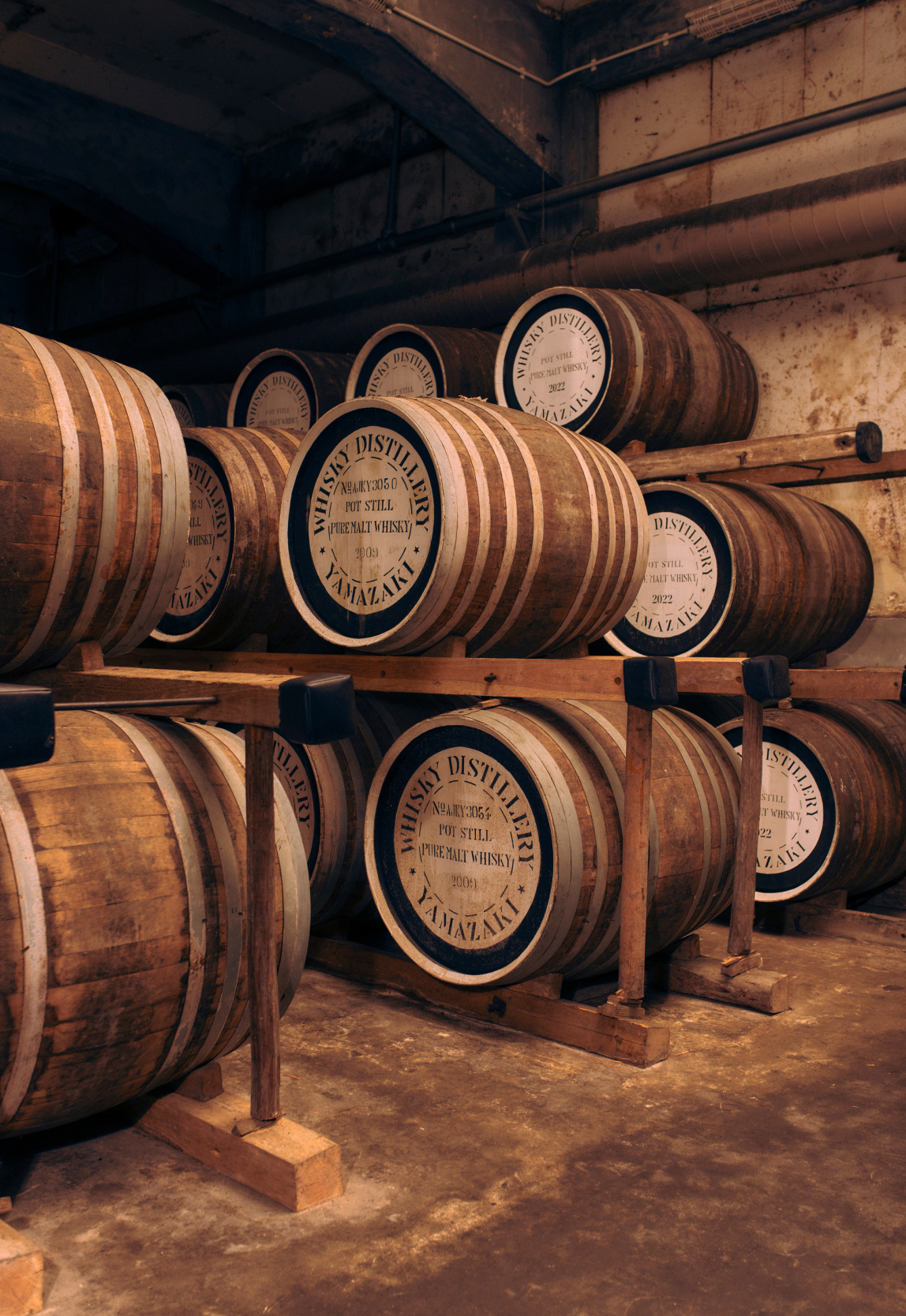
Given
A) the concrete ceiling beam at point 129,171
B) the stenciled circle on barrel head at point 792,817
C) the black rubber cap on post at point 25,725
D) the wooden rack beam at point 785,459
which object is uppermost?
the concrete ceiling beam at point 129,171

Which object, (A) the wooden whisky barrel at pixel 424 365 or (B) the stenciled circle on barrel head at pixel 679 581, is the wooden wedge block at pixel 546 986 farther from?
(A) the wooden whisky barrel at pixel 424 365

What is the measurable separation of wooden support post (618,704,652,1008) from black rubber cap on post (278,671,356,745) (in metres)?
1.42

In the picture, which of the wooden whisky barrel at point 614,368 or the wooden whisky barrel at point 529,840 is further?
the wooden whisky barrel at point 614,368

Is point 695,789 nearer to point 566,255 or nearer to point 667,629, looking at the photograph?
point 667,629

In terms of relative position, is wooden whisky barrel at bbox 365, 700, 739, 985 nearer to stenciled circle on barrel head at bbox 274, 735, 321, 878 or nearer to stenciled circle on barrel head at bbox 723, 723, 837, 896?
stenciled circle on barrel head at bbox 274, 735, 321, 878

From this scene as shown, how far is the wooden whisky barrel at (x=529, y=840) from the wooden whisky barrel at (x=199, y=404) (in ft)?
16.0

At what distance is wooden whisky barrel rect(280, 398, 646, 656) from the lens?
3.60 m

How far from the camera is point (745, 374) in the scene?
6438 millimetres

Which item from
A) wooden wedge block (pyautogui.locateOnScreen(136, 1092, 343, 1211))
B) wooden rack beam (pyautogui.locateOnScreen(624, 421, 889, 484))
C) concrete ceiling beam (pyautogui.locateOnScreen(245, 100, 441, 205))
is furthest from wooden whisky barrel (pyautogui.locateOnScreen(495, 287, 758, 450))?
wooden wedge block (pyautogui.locateOnScreen(136, 1092, 343, 1211))

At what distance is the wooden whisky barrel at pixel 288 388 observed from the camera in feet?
23.8

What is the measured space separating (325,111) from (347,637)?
6.87m

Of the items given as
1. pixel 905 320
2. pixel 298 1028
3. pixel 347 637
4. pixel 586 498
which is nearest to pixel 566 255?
pixel 905 320

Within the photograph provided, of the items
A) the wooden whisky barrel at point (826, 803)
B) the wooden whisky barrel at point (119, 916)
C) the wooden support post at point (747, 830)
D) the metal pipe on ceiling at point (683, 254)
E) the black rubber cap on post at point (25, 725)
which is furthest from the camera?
the metal pipe on ceiling at point (683, 254)

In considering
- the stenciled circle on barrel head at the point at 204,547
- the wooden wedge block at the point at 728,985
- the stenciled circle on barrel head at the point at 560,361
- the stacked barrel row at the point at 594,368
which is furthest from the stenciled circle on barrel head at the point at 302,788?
the stenciled circle on barrel head at the point at 560,361
